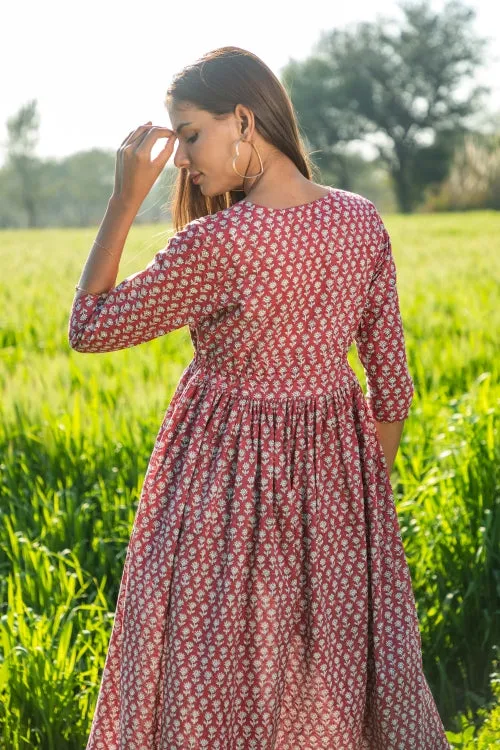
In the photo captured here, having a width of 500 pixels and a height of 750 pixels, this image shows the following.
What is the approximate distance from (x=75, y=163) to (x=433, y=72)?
38089mm

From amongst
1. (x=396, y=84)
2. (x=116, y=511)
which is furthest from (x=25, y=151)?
(x=116, y=511)

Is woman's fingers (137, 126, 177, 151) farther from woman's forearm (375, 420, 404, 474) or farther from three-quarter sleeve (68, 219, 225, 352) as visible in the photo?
woman's forearm (375, 420, 404, 474)

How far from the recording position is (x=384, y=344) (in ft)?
5.83

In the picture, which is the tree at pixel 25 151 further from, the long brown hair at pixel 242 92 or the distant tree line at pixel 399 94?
the long brown hair at pixel 242 92

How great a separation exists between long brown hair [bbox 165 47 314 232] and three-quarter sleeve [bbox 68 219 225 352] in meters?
0.20

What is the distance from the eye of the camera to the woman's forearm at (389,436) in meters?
1.88

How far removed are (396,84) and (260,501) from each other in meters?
42.6

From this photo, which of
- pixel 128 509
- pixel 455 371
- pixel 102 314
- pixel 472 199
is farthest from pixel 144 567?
pixel 472 199

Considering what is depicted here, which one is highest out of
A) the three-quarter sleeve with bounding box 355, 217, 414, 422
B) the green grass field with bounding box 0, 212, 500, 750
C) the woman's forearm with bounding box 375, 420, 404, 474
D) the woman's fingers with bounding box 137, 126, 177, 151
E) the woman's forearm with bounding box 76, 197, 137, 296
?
the woman's fingers with bounding box 137, 126, 177, 151

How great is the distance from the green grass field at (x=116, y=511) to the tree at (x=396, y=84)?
126 ft

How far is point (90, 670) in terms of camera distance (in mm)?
2297

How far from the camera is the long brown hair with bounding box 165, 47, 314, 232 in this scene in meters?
1.56

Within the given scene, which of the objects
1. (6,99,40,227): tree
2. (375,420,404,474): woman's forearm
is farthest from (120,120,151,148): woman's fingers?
(6,99,40,227): tree

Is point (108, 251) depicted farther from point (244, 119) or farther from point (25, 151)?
point (25, 151)
